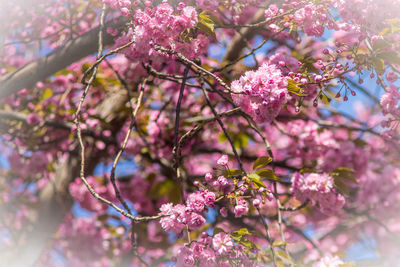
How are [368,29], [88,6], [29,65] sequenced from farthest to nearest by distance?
[88,6], [29,65], [368,29]

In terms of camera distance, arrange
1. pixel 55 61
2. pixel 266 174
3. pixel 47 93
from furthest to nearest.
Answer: pixel 47 93 → pixel 55 61 → pixel 266 174

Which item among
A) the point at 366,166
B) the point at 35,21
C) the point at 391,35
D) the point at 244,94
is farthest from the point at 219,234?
the point at 35,21

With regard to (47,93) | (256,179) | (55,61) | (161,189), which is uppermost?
(47,93)

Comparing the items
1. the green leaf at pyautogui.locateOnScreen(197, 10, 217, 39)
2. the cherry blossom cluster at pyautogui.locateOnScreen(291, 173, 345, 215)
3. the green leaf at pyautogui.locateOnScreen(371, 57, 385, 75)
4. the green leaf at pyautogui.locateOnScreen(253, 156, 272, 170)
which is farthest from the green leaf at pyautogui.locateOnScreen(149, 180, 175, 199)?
the green leaf at pyautogui.locateOnScreen(371, 57, 385, 75)

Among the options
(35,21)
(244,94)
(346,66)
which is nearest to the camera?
(244,94)

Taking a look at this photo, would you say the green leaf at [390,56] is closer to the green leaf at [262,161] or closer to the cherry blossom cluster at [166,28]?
the green leaf at [262,161]

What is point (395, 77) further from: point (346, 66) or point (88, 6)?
point (88, 6)

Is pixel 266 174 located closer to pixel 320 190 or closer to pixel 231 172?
pixel 231 172

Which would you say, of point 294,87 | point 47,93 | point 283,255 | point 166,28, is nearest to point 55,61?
point 47,93

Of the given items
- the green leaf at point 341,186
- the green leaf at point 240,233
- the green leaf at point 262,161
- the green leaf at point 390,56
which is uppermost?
the green leaf at point 390,56

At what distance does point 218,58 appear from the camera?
2543mm

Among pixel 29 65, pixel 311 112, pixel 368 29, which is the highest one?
pixel 29 65

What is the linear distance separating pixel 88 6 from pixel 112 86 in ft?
2.22

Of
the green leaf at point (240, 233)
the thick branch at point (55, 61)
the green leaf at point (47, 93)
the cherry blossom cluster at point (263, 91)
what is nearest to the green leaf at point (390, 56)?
the cherry blossom cluster at point (263, 91)
